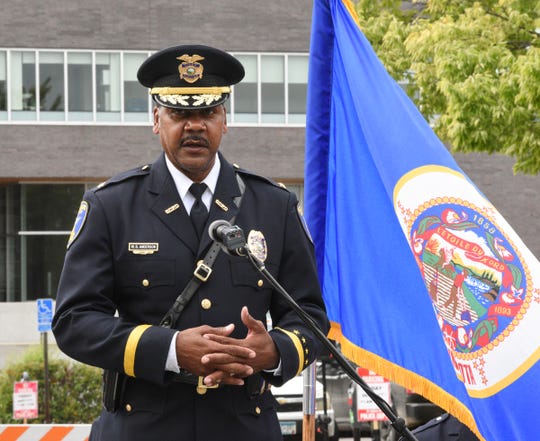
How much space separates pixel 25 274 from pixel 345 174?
1242 inches

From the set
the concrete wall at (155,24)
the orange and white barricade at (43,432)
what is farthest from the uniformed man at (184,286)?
the concrete wall at (155,24)

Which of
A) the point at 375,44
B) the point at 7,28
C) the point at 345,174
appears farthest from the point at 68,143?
the point at 345,174

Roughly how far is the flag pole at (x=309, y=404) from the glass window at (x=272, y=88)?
3030 cm

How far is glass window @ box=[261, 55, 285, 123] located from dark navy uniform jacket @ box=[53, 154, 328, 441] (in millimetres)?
30981

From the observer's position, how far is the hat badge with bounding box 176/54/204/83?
354cm

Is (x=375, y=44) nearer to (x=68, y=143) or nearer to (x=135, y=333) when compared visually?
(x=135, y=333)

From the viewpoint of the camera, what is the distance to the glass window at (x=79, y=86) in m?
33.8

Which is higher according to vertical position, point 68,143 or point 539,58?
point 539,58

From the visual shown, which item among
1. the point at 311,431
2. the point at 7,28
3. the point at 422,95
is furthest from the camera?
the point at 7,28

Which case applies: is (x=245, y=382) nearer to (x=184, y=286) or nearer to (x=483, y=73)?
(x=184, y=286)

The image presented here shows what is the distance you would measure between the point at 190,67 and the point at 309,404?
4.56 feet

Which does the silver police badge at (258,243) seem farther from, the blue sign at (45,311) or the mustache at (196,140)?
the blue sign at (45,311)

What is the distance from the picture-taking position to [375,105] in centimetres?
448

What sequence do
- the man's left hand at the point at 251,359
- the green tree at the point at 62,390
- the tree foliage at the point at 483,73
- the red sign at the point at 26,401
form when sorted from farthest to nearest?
1. the green tree at the point at 62,390
2. the red sign at the point at 26,401
3. the tree foliage at the point at 483,73
4. the man's left hand at the point at 251,359
